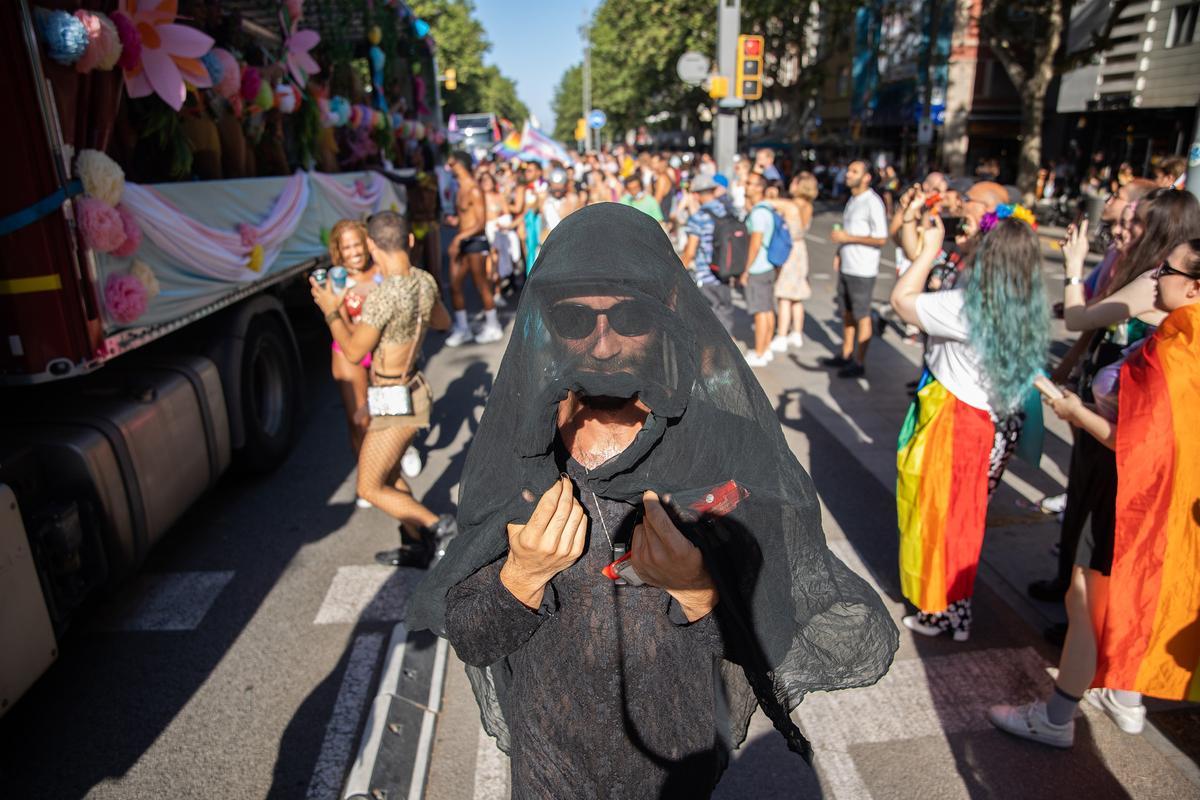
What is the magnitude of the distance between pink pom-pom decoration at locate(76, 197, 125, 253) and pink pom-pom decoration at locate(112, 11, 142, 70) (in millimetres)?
730

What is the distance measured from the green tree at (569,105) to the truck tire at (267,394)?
98.5 m

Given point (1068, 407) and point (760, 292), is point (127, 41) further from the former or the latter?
point (760, 292)

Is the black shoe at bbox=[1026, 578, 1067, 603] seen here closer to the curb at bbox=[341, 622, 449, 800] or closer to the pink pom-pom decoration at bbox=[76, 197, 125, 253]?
the curb at bbox=[341, 622, 449, 800]

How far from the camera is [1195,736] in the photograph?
9.95 ft

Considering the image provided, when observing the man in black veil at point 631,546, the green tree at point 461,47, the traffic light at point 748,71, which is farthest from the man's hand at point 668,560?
the green tree at point 461,47

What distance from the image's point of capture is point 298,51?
666 centimetres

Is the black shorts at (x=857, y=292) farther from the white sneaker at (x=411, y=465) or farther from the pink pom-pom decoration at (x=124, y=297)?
the pink pom-pom decoration at (x=124, y=297)

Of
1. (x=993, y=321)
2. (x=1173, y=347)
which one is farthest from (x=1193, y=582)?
(x=993, y=321)

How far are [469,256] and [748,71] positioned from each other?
747 centimetres

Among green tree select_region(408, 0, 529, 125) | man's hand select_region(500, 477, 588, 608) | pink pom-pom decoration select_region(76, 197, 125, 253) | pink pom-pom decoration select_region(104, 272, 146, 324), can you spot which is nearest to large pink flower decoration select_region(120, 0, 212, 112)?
pink pom-pom decoration select_region(76, 197, 125, 253)

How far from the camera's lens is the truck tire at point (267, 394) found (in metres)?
5.28

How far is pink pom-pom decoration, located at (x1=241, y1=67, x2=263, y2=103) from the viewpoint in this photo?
18.4 feet

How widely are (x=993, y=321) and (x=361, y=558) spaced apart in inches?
135

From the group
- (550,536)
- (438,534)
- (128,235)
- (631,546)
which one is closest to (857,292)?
(438,534)
